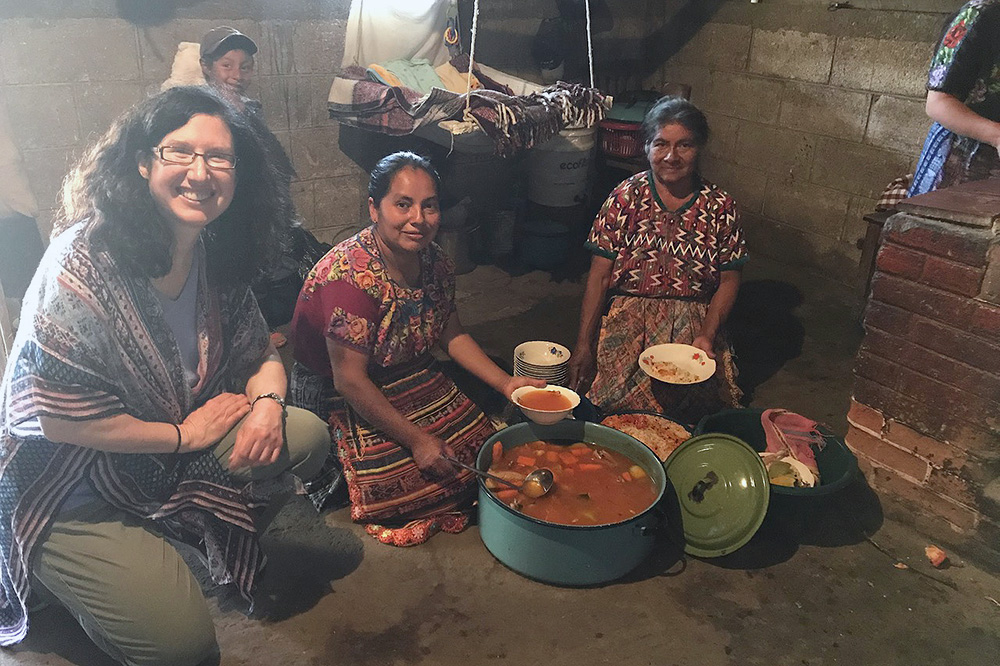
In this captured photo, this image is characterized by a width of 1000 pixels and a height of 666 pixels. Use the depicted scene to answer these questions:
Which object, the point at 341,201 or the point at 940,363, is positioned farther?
the point at 341,201

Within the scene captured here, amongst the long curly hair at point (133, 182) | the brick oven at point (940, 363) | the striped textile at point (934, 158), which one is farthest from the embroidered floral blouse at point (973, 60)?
the long curly hair at point (133, 182)

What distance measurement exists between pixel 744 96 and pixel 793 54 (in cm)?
43

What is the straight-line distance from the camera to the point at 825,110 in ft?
15.0

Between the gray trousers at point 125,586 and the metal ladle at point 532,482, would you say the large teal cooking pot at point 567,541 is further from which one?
the gray trousers at point 125,586

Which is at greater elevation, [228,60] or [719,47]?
[719,47]

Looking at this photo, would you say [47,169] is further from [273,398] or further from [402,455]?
[402,455]

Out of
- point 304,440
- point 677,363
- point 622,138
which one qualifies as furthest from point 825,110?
point 304,440

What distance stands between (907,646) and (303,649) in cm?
164

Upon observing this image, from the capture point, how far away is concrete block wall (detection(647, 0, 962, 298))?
4176 millimetres

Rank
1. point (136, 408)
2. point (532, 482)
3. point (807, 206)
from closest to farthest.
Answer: point (136, 408) < point (532, 482) < point (807, 206)

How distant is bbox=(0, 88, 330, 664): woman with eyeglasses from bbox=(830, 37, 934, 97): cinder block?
371cm

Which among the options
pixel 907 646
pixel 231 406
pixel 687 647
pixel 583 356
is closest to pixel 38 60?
pixel 231 406

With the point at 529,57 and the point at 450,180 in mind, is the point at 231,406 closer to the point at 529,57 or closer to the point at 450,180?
the point at 450,180

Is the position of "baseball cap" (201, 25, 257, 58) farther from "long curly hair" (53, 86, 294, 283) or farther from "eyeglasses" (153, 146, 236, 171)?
"eyeglasses" (153, 146, 236, 171)
